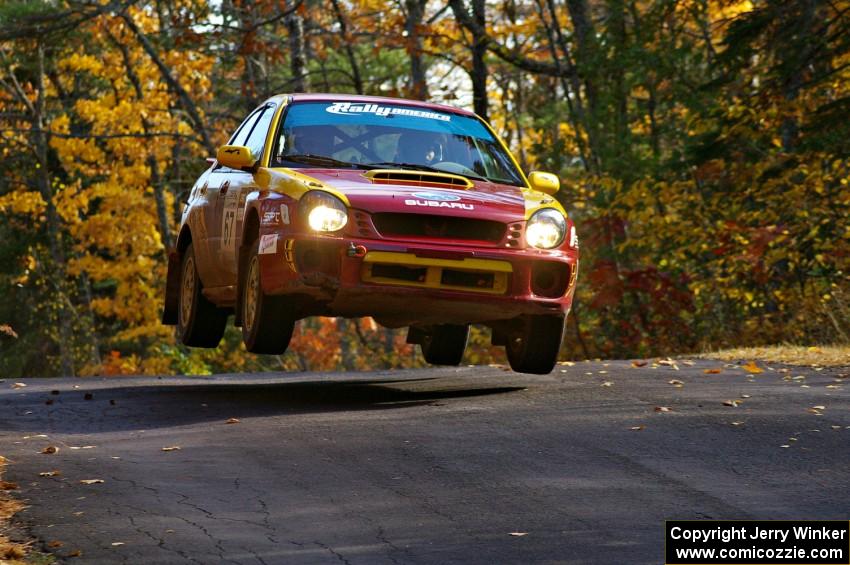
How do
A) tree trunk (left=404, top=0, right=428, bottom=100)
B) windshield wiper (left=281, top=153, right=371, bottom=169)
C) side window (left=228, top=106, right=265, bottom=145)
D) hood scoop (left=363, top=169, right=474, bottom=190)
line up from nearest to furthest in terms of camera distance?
hood scoop (left=363, top=169, right=474, bottom=190) < windshield wiper (left=281, top=153, right=371, bottom=169) < side window (left=228, top=106, right=265, bottom=145) < tree trunk (left=404, top=0, right=428, bottom=100)

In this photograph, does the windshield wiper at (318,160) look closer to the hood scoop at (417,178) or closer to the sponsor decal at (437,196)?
the hood scoop at (417,178)

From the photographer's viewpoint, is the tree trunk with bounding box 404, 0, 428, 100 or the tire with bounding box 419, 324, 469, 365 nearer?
the tire with bounding box 419, 324, 469, 365

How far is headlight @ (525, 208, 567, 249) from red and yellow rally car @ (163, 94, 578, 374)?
0.01 meters

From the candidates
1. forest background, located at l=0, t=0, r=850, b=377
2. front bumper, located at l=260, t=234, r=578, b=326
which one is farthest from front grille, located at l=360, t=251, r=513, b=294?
forest background, located at l=0, t=0, r=850, b=377

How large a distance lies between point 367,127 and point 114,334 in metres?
30.4

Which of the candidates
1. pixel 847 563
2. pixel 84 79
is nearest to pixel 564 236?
pixel 847 563

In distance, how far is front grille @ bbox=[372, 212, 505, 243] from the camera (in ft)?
32.4

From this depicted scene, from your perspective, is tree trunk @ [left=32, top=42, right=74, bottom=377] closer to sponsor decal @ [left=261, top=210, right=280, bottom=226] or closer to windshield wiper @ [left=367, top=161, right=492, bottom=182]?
windshield wiper @ [left=367, top=161, right=492, bottom=182]

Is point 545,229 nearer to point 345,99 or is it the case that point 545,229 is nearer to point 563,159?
point 345,99

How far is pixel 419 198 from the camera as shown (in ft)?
32.6

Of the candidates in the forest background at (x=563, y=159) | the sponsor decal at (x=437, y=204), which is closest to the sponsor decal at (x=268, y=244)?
the sponsor decal at (x=437, y=204)

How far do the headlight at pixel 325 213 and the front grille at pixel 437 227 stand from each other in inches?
8.9

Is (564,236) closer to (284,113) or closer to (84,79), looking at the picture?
(284,113)

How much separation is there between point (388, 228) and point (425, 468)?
2560mm
